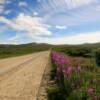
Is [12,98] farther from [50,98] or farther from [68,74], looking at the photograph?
[68,74]

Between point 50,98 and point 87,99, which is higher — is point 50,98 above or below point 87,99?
below

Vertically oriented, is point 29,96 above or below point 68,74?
below

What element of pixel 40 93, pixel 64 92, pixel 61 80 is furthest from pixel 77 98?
pixel 40 93

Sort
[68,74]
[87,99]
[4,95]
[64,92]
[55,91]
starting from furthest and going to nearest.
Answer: [4,95]
[55,91]
[64,92]
[68,74]
[87,99]

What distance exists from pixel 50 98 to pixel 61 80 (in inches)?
44.6

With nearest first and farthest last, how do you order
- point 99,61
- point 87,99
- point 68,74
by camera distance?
1. point 87,99
2. point 68,74
3. point 99,61

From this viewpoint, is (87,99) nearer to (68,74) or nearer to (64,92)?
(68,74)

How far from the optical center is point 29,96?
10.7 meters

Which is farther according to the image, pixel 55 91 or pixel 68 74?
pixel 55 91

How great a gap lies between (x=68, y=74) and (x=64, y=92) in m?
0.96

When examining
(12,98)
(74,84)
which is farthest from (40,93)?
(74,84)

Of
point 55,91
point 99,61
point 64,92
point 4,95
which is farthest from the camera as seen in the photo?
point 99,61

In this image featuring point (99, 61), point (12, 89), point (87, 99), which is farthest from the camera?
point (99, 61)

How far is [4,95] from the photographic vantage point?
10.9 m
